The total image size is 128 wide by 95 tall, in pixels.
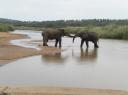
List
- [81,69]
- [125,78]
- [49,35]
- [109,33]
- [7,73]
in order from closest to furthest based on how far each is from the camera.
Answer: [125,78] → [7,73] → [81,69] → [49,35] → [109,33]

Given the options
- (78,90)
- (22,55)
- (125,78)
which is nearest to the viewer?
(78,90)

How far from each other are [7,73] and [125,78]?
185 inches

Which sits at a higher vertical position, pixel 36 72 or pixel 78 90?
pixel 78 90

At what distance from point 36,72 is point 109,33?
4644cm

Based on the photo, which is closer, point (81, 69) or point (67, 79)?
point (67, 79)

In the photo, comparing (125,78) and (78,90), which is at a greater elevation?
(78,90)

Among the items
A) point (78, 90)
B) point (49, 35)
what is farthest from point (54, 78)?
point (49, 35)

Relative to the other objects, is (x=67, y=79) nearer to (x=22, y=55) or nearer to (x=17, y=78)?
(x=17, y=78)

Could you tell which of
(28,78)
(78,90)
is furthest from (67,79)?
(78,90)

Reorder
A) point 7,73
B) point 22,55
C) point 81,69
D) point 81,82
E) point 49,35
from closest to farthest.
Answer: point 81,82, point 7,73, point 81,69, point 22,55, point 49,35

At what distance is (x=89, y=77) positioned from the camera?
13938 millimetres

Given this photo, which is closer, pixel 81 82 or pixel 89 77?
pixel 81 82

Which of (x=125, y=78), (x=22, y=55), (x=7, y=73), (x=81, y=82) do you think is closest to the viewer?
(x=81, y=82)

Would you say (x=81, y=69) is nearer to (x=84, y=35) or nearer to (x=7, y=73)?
(x=7, y=73)
